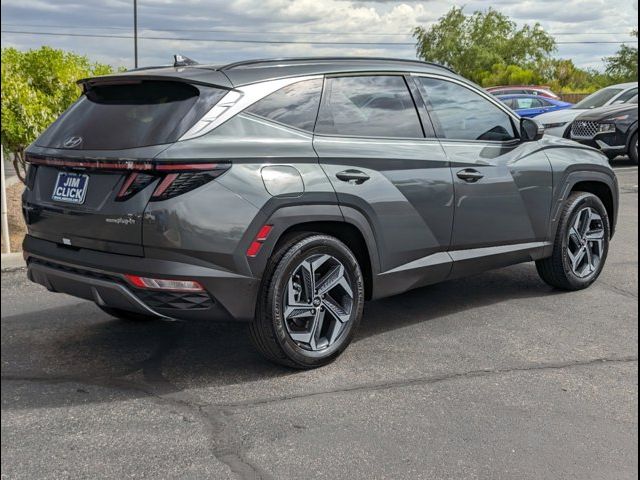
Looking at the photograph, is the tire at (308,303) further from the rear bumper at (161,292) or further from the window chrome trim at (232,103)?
the window chrome trim at (232,103)

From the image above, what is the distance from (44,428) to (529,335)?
118 inches

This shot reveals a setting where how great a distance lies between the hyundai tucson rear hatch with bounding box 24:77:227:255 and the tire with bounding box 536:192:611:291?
119 inches

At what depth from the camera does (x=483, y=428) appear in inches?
150

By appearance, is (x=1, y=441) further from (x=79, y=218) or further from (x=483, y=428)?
(x=483, y=428)

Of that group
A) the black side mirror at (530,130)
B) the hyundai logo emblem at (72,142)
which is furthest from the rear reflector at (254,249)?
the black side mirror at (530,130)

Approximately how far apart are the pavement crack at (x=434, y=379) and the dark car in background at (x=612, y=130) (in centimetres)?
1166

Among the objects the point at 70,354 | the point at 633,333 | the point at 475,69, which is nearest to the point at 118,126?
the point at 70,354

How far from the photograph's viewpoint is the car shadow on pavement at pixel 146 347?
4.45 metres

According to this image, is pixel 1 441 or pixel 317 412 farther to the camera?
pixel 317 412

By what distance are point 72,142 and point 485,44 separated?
73.0 m

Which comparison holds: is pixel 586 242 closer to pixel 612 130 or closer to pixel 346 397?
pixel 346 397

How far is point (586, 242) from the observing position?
6.38m

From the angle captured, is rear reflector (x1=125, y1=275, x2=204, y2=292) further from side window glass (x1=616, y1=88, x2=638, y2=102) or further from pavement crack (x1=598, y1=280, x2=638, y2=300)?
side window glass (x1=616, y1=88, x2=638, y2=102)

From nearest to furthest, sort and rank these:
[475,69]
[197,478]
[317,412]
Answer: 1. [197,478]
2. [317,412]
3. [475,69]
